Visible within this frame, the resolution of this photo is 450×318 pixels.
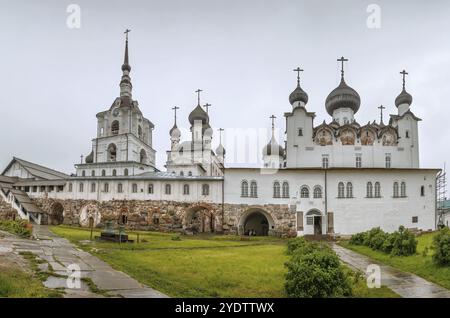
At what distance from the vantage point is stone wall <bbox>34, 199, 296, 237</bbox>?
33906 mm

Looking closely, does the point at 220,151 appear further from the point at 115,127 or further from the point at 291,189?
the point at 291,189

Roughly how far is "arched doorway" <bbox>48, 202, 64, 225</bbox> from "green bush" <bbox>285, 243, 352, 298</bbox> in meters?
37.5

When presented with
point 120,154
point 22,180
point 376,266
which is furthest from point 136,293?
point 22,180

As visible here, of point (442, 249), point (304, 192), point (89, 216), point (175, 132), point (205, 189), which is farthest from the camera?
point (175, 132)

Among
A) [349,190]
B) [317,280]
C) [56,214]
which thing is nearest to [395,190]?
[349,190]

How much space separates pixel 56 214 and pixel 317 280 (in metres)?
39.5

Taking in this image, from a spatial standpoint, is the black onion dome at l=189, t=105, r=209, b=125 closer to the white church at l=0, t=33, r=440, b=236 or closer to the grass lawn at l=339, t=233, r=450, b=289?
the white church at l=0, t=33, r=440, b=236

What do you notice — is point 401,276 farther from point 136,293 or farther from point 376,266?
point 136,293

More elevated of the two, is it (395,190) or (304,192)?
(395,190)

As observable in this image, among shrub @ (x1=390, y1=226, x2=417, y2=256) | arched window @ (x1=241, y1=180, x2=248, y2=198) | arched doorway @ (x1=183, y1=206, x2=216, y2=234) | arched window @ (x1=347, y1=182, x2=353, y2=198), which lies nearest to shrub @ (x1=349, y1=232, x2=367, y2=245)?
shrub @ (x1=390, y1=226, x2=417, y2=256)

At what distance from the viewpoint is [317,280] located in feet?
30.3

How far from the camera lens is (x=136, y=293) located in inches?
337
